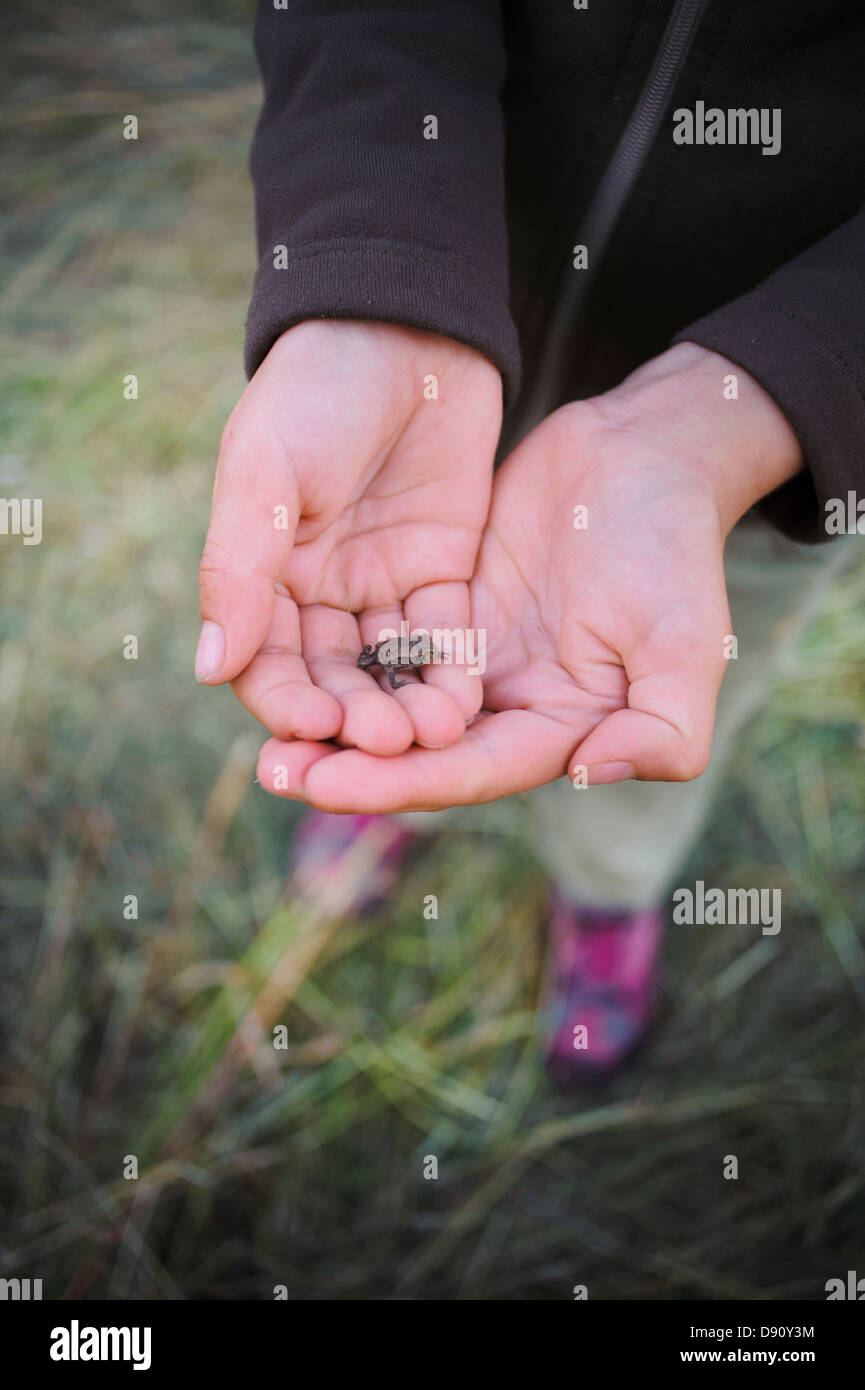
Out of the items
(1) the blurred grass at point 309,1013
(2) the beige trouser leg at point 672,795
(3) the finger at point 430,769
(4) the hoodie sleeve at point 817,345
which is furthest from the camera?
(1) the blurred grass at point 309,1013

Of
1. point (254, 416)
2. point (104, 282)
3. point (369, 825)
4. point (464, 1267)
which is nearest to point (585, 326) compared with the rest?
point (254, 416)

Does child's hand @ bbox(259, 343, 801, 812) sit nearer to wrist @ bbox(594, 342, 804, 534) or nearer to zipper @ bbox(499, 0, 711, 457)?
wrist @ bbox(594, 342, 804, 534)

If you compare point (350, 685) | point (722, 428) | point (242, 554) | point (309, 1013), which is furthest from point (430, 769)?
point (309, 1013)

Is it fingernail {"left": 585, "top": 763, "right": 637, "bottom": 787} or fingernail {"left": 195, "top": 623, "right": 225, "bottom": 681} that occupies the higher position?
fingernail {"left": 195, "top": 623, "right": 225, "bottom": 681}

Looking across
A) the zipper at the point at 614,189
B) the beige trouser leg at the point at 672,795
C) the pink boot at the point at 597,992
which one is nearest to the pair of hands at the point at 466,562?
the zipper at the point at 614,189

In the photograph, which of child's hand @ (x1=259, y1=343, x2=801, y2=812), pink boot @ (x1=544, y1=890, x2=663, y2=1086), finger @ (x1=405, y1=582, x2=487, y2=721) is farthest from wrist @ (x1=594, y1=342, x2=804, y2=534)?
pink boot @ (x1=544, y1=890, x2=663, y2=1086)

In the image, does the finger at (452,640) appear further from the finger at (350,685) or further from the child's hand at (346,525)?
the finger at (350,685)
